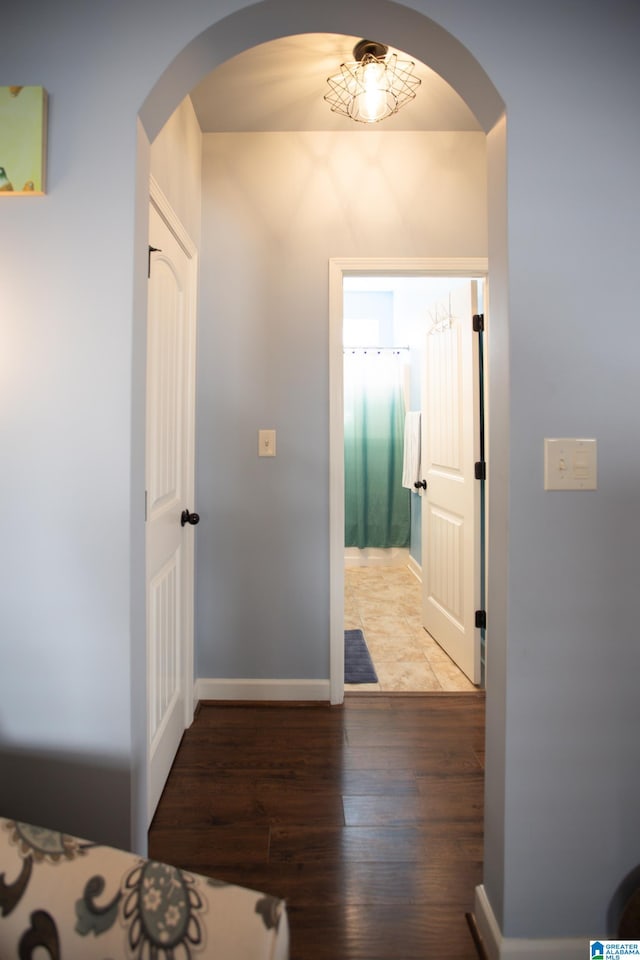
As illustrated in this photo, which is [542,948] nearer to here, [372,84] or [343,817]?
[343,817]

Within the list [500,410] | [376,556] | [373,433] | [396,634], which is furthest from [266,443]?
[376,556]

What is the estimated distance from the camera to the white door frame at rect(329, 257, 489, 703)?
240 cm

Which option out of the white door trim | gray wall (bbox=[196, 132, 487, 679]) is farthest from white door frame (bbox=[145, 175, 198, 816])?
gray wall (bbox=[196, 132, 487, 679])

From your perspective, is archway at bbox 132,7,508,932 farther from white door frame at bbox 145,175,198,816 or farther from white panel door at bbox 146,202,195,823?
white door frame at bbox 145,175,198,816

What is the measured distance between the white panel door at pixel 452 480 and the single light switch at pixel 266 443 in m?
1.01

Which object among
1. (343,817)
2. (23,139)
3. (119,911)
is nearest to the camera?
(119,911)

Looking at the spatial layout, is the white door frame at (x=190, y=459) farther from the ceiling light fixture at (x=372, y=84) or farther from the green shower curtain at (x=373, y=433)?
the green shower curtain at (x=373, y=433)

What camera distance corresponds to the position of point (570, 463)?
117 centimetres

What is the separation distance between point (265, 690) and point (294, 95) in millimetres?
2592

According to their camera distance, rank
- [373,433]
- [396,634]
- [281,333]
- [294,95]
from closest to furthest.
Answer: [294,95] < [281,333] < [396,634] < [373,433]

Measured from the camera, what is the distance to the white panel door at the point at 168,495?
5.57ft

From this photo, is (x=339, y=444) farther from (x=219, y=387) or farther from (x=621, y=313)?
(x=621, y=313)

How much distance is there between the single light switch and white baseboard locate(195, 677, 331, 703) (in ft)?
3.57

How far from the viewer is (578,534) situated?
1185 mm
